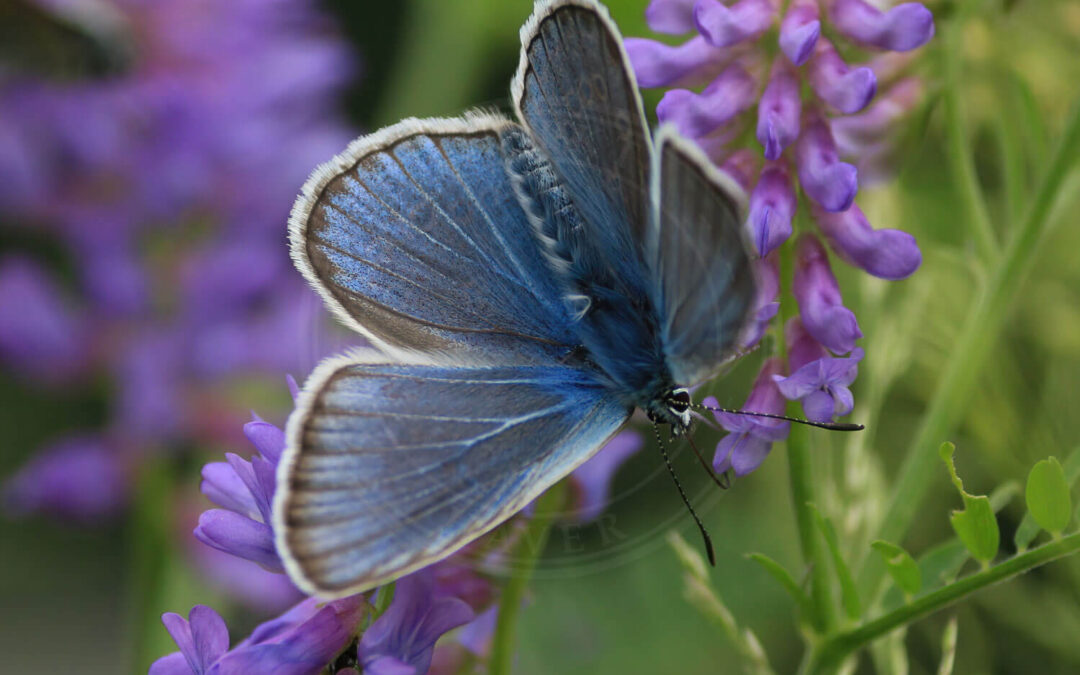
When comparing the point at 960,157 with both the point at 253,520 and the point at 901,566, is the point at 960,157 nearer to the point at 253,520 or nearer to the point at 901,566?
the point at 901,566

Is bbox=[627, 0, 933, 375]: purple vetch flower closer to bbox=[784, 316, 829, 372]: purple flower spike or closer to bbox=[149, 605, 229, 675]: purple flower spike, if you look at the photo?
bbox=[784, 316, 829, 372]: purple flower spike

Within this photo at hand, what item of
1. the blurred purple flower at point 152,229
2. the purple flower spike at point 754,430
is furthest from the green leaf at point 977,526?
the blurred purple flower at point 152,229

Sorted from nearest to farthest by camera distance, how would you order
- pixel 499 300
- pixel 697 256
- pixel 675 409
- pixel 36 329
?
pixel 697 256 < pixel 675 409 < pixel 499 300 < pixel 36 329

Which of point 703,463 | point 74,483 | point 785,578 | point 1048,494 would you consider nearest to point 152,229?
point 74,483

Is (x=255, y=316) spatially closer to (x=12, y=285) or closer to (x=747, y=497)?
(x=12, y=285)

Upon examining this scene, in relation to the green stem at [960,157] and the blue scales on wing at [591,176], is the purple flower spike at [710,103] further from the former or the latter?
the green stem at [960,157]

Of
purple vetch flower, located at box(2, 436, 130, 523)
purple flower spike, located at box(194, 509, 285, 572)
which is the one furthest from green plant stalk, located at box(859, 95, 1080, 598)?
purple vetch flower, located at box(2, 436, 130, 523)
